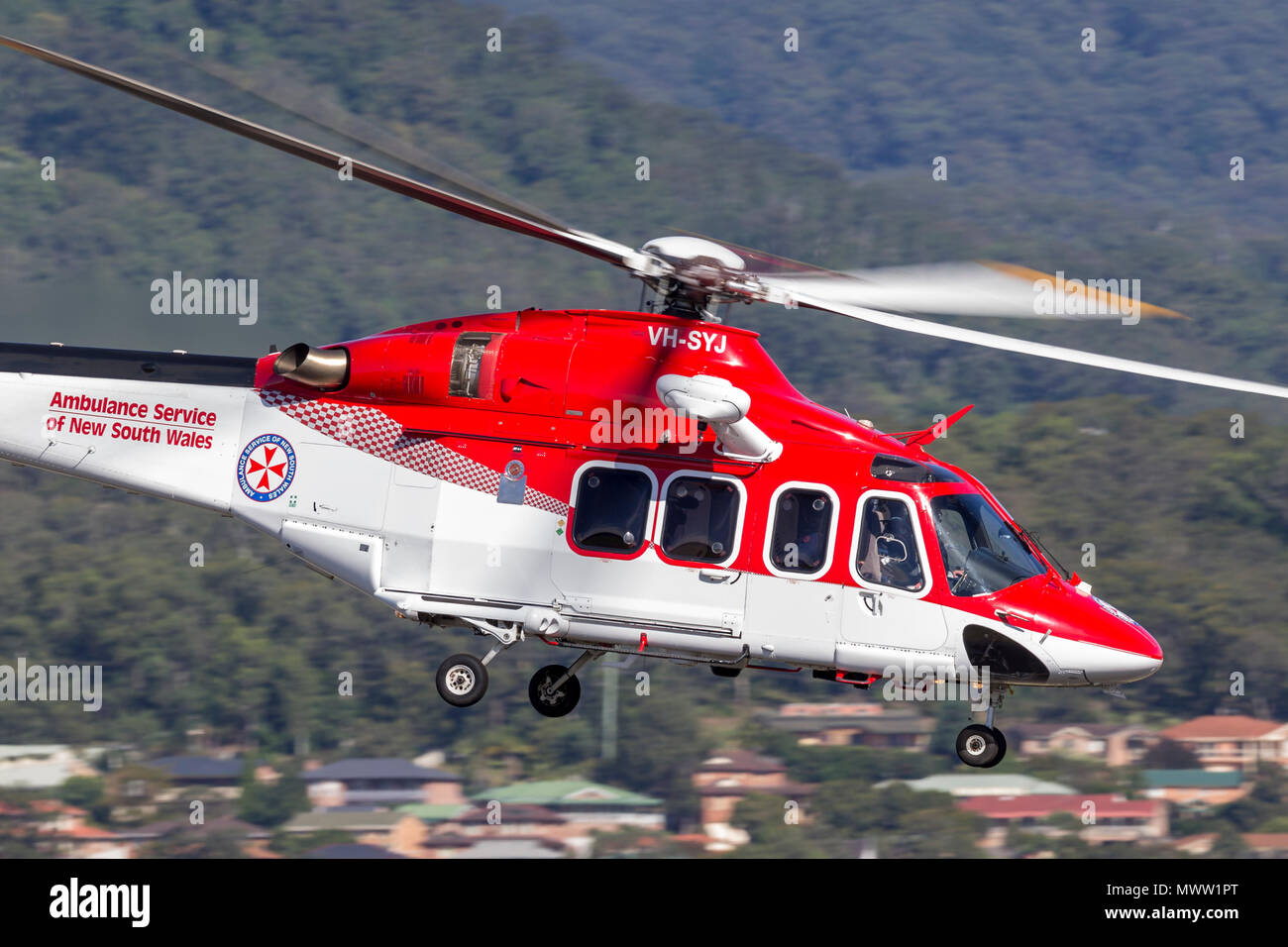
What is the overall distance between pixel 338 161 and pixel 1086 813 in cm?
2627

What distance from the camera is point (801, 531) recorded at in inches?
434

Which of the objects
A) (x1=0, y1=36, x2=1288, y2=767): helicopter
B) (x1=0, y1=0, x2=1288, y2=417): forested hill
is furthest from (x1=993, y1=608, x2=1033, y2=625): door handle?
(x1=0, y1=0, x2=1288, y2=417): forested hill

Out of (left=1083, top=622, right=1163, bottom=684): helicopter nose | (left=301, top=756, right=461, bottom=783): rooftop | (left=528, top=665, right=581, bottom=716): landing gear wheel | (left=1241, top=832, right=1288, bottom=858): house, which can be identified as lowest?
(left=1241, top=832, right=1288, bottom=858): house

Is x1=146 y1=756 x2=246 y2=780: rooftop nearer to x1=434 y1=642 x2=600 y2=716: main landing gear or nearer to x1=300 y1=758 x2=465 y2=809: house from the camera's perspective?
x1=300 y1=758 x2=465 y2=809: house

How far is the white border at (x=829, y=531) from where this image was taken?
1098 centimetres

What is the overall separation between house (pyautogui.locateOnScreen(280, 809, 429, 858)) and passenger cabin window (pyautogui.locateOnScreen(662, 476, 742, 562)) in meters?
20.4

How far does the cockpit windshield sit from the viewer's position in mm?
11109

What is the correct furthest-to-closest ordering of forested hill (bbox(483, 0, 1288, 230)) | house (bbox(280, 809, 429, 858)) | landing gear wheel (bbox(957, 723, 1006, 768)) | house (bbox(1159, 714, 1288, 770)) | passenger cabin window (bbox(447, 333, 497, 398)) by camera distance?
forested hill (bbox(483, 0, 1288, 230)) → house (bbox(1159, 714, 1288, 770)) → house (bbox(280, 809, 429, 858)) → landing gear wheel (bbox(957, 723, 1006, 768)) → passenger cabin window (bbox(447, 333, 497, 398))

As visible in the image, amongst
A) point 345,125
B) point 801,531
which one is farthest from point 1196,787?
point 345,125

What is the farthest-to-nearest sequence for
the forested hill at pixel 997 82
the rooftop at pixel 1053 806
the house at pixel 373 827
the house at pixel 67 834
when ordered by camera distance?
1. the forested hill at pixel 997 82
2. the rooftop at pixel 1053 806
3. the house at pixel 373 827
4. the house at pixel 67 834

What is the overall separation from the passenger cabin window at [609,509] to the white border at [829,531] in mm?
892

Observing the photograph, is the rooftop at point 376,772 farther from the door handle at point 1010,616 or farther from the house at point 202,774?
the door handle at point 1010,616

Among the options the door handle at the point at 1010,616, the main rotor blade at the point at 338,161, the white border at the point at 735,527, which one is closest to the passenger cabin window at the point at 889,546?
the door handle at the point at 1010,616
